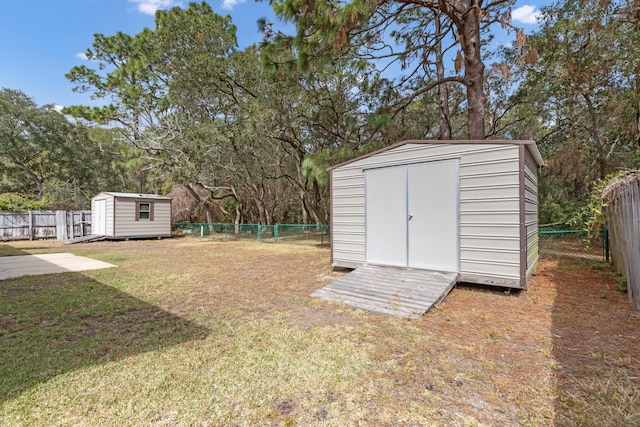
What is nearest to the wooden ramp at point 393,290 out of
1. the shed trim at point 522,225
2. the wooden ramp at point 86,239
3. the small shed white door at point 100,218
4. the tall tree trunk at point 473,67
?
the shed trim at point 522,225

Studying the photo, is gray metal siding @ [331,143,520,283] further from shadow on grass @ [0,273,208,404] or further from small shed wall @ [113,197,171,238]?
small shed wall @ [113,197,171,238]

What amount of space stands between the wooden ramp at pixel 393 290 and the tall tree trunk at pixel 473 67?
3.69 metres

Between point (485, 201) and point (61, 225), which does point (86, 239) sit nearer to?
point (61, 225)

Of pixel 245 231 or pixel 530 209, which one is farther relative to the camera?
pixel 245 231

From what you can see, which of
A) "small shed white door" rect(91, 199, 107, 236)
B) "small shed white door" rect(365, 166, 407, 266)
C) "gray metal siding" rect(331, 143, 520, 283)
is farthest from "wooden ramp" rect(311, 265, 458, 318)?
"small shed white door" rect(91, 199, 107, 236)

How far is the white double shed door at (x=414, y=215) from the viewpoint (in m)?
4.90

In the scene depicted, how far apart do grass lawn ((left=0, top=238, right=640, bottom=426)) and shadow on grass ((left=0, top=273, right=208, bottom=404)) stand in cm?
2

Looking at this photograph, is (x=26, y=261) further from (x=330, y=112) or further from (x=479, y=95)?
(x=479, y=95)

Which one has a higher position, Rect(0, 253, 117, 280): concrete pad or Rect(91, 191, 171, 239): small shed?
Rect(91, 191, 171, 239): small shed

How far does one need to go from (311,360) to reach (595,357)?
2.40 metres

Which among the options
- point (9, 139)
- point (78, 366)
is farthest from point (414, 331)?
point (9, 139)

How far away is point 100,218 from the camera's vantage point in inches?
536

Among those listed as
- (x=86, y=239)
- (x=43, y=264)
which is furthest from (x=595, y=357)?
(x=86, y=239)

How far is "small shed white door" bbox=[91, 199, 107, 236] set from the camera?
13.3 metres
